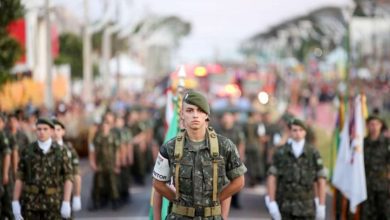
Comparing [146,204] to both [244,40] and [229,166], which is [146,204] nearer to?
[229,166]

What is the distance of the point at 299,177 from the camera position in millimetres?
10945

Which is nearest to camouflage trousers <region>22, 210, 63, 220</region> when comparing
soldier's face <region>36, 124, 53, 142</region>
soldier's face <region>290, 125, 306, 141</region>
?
soldier's face <region>36, 124, 53, 142</region>

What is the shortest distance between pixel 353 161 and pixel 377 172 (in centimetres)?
32

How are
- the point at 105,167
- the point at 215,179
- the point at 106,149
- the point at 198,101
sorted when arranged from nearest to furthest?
the point at 198,101
the point at 215,179
the point at 106,149
the point at 105,167

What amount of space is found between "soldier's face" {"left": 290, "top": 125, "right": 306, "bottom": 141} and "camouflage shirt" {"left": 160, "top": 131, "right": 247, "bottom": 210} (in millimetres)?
3316

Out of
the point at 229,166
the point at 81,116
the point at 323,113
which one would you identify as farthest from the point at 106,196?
the point at 323,113

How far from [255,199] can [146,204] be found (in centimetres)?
215

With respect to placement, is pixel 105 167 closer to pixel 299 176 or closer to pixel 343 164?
pixel 343 164

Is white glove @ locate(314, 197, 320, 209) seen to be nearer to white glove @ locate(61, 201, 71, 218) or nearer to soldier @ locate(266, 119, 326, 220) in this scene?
soldier @ locate(266, 119, 326, 220)

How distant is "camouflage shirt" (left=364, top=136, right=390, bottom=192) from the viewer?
1284cm

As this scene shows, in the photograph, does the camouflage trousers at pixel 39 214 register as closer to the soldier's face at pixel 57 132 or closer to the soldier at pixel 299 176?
the soldier's face at pixel 57 132

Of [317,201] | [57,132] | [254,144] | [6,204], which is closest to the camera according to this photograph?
[317,201]

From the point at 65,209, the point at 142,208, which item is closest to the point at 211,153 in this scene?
the point at 65,209

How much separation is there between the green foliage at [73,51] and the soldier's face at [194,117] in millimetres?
45891
